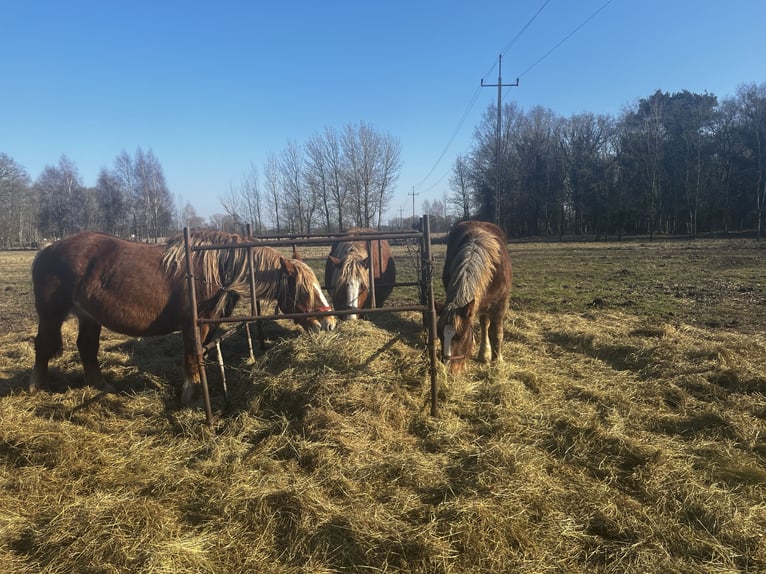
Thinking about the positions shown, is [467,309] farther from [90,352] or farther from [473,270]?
[90,352]

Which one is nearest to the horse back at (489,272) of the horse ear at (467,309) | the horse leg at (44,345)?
the horse ear at (467,309)

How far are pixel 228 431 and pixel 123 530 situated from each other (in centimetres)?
120

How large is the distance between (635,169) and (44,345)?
4233 cm

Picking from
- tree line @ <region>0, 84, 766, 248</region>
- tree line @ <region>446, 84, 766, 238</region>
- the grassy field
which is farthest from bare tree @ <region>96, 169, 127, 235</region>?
the grassy field

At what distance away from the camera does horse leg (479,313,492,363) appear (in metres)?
5.29

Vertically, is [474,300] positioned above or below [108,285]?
below

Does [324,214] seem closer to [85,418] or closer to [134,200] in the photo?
[134,200]

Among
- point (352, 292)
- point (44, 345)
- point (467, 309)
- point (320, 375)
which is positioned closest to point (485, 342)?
point (467, 309)

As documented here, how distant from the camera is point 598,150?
1511 inches

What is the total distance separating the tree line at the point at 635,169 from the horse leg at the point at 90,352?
2775cm

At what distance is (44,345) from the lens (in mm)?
4340

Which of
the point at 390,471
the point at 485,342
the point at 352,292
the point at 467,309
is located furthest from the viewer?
the point at 352,292

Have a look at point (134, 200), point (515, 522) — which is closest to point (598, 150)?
point (515, 522)

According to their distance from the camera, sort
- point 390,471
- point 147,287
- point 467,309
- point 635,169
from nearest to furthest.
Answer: point 390,471 < point 147,287 < point 467,309 < point 635,169
